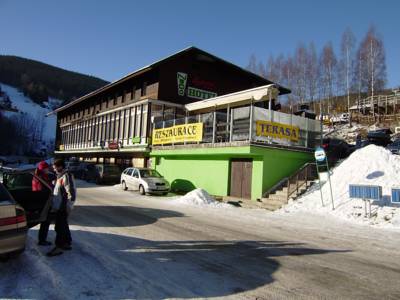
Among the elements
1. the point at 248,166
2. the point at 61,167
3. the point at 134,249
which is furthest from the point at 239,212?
the point at 61,167

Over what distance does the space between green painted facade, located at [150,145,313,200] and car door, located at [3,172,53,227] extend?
9.90 meters

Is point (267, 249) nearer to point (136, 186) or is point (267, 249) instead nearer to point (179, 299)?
point (179, 299)

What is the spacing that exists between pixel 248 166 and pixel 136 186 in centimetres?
694

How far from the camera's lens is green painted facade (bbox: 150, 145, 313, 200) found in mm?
16391

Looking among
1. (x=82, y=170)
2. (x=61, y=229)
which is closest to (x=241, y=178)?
(x=61, y=229)

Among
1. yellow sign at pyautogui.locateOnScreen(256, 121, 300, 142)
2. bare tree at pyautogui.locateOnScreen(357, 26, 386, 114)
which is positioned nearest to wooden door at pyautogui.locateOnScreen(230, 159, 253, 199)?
yellow sign at pyautogui.locateOnScreen(256, 121, 300, 142)

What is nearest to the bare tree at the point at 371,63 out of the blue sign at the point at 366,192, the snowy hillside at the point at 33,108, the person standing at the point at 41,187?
the blue sign at the point at 366,192

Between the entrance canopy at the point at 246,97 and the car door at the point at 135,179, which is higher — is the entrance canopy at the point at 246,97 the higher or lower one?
the higher one

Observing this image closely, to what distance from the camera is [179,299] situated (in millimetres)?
4473

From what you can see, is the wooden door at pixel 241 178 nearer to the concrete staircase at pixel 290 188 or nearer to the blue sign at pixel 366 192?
the concrete staircase at pixel 290 188

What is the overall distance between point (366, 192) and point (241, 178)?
6.88m

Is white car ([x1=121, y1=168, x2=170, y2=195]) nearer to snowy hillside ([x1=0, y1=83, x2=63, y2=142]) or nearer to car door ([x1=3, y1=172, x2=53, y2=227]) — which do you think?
car door ([x1=3, y1=172, x2=53, y2=227])

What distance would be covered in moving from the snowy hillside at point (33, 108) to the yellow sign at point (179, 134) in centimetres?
11303

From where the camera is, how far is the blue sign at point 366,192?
1149cm
